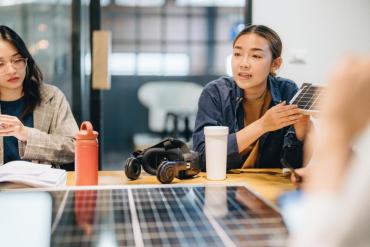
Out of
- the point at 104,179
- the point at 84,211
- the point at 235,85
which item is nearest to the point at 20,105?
the point at 104,179

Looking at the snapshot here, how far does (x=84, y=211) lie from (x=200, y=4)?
6356 mm

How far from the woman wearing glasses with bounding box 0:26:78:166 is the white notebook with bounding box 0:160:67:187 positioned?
354 mm

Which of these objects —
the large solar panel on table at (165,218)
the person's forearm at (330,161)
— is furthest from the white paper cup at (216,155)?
the person's forearm at (330,161)

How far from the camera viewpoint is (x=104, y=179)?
60.1 inches

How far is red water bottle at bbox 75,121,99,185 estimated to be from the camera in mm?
1343

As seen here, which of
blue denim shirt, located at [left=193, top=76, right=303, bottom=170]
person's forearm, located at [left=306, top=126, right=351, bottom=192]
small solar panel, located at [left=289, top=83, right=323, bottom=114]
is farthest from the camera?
blue denim shirt, located at [left=193, top=76, right=303, bottom=170]

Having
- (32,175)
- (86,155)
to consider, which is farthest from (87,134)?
(32,175)

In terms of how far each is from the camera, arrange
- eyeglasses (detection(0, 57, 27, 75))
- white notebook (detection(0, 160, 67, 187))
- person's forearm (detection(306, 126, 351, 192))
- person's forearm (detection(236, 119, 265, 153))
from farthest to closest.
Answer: eyeglasses (detection(0, 57, 27, 75))
person's forearm (detection(236, 119, 265, 153))
white notebook (detection(0, 160, 67, 187))
person's forearm (detection(306, 126, 351, 192))

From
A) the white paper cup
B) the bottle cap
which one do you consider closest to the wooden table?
the white paper cup

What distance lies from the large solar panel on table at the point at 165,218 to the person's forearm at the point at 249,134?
16.8 inches

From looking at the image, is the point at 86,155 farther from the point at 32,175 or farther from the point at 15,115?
the point at 15,115

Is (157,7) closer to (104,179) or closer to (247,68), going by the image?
(247,68)

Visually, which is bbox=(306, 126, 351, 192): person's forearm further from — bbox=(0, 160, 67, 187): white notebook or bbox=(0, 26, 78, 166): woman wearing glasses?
bbox=(0, 26, 78, 166): woman wearing glasses

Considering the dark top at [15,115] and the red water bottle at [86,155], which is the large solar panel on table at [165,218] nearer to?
the red water bottle at [86,155]
